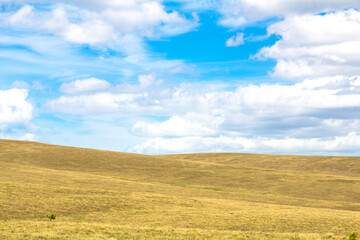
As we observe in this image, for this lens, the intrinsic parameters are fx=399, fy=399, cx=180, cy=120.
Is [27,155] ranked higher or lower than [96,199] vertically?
higher

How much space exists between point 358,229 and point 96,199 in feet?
80.7

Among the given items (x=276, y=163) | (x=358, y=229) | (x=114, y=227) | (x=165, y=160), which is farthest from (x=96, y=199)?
(x=276, y=163)

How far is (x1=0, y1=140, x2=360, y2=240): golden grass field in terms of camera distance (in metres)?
27.7

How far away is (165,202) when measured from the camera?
139ft

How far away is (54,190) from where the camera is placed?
141ft

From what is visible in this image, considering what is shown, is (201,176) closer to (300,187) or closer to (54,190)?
(300,187)

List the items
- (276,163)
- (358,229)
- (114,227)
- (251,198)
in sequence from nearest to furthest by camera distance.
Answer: (114,227)
(358,229)
(251,198)
(276,163)

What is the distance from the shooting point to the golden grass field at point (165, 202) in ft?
91.0

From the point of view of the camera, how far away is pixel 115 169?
80375 millimetres

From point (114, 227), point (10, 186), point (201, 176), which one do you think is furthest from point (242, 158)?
point (114, 227)

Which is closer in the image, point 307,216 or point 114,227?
point 114,227

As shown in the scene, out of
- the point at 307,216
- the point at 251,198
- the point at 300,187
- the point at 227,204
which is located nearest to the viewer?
the point at 307,216

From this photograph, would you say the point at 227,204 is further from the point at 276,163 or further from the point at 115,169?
the point at 276,163

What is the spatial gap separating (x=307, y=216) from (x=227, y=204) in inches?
376
